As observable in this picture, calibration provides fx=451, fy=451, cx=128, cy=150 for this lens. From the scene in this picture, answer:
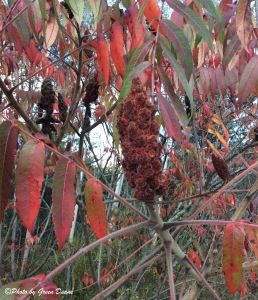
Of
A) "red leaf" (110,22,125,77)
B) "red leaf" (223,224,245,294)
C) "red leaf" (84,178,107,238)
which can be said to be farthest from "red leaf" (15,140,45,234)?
"red leaf" (110,22,125,77)

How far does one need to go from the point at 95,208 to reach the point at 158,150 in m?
0.18

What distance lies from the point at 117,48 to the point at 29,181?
0.64 metres

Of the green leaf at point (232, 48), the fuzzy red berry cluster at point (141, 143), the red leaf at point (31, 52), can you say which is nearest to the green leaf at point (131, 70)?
the fuzzy red berry cluster at point (141, 143)

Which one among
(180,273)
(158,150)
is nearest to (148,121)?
(158,150)

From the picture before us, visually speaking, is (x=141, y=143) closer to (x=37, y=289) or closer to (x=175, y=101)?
(x=175, y=101)

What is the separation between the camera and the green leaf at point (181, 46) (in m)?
1.12

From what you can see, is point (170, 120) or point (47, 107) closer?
point (170, 120)

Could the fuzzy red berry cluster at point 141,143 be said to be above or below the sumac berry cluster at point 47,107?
below

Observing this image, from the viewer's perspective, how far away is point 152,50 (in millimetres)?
1143

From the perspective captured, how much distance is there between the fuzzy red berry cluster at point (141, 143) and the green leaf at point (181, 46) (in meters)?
0.23

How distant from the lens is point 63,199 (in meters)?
0.89

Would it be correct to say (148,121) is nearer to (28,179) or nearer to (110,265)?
(28,179)

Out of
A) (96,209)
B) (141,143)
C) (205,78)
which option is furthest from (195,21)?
(205,78)

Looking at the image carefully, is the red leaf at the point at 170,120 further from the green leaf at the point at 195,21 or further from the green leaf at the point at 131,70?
the green leaf at the point at 195,21
